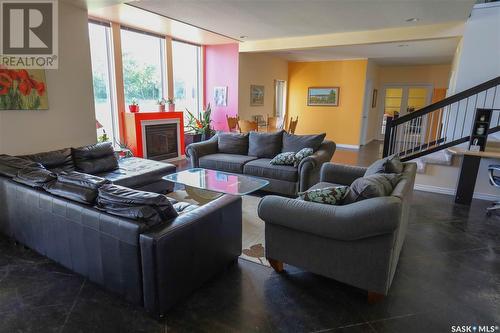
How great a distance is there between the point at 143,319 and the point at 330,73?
27.8ft

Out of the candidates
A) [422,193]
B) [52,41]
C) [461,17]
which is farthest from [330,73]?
[52,41]

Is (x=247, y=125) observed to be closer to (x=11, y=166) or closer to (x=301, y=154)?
(x=301, y=154)

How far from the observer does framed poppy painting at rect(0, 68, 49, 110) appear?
348cm

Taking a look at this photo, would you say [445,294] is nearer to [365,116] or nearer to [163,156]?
[163,156]

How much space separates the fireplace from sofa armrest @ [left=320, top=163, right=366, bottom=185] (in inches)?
147

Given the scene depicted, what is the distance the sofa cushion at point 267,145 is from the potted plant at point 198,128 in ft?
7.58

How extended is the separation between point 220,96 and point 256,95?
1.03 m

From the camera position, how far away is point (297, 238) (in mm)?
2207

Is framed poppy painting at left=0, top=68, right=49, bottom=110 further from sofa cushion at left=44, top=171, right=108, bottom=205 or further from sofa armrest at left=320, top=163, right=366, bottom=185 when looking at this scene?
sofa armrest at left=320, top=163, right=366, bottom=185

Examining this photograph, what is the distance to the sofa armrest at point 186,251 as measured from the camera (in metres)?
1.75

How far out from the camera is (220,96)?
24.2 ft

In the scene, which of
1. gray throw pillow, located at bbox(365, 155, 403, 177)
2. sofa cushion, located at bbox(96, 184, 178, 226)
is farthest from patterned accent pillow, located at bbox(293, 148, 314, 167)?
sofa cushion, located at bbox(96, 184, 178, 226)

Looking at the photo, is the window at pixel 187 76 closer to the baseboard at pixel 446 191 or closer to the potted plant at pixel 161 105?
the potted plant at pixel 161 105

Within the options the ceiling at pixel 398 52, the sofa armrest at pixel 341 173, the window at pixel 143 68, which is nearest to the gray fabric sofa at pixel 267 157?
the sofa armrest at pixel 341 173
